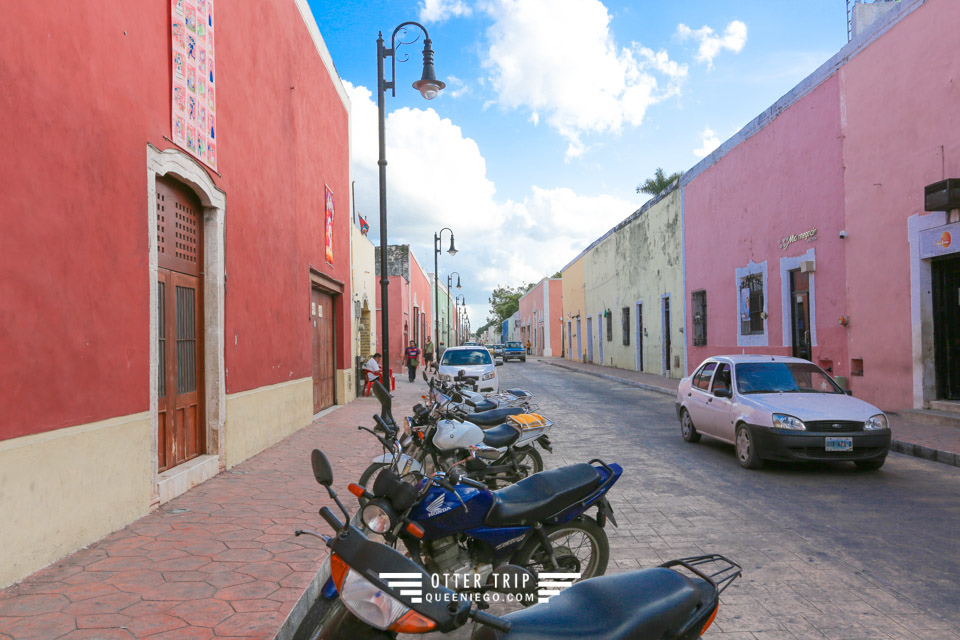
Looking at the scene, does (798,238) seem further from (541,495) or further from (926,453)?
(541,495)

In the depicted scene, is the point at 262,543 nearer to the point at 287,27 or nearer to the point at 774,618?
the point at 774,618

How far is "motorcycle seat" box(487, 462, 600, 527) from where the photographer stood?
3.71 metres

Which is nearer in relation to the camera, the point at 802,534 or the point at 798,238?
the point at 802,534

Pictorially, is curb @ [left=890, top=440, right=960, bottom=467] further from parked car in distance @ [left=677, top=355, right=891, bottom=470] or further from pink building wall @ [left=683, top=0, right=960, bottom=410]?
pink building wall @ [left=683, top=0, right=960, bottom=410]

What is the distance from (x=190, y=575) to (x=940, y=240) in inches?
472

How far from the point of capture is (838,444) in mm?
7586

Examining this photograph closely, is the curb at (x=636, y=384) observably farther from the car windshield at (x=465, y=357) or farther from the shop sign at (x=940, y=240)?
the shop sign at (x=940, y=240)

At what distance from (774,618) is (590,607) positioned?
2.15 metres

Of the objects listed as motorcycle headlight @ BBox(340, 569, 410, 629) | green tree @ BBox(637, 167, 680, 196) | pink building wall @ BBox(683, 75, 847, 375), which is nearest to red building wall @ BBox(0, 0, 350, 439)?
motorcycle headlight @ BBox(340, 569, 410, 629)

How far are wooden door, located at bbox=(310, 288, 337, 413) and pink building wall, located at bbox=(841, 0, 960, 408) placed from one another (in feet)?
36.2

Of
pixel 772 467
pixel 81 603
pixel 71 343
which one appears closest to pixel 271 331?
pixel 71 343

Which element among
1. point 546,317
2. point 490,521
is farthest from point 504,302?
point 490,521

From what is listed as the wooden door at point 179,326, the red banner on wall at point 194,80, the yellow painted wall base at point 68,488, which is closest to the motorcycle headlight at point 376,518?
the yellow painted wall base at point 68,488

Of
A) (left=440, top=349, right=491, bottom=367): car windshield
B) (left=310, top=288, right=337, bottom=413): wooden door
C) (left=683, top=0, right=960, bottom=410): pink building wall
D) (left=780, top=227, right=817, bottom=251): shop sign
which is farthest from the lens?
(left=440, top=349, right=491, bottom=367): car windshield
